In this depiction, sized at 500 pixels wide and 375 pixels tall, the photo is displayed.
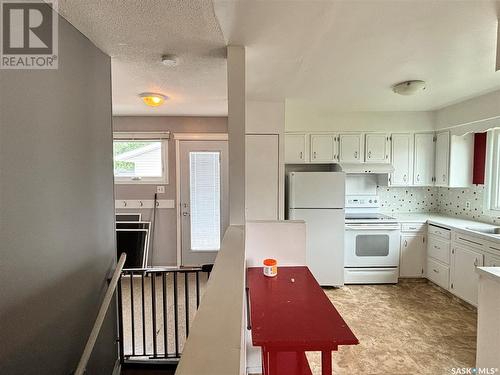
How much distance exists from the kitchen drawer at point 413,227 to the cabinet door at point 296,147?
5.24 feet

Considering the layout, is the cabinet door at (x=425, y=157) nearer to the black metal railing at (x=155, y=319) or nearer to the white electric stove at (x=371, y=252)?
the white electric stove at (x=371, y=252)

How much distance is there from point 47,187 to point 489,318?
2765mm

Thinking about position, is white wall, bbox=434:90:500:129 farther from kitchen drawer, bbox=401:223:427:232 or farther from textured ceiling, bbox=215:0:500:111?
kitchen drawer, bbox=401:223:427:232

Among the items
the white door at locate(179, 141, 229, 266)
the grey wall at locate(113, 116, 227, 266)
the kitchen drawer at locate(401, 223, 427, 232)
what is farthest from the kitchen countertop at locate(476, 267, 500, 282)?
the grey wall at locate(113, 116, 227, 266)

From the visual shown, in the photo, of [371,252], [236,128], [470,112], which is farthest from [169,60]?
[470,112]

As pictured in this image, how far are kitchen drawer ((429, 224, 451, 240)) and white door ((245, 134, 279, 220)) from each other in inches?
82.0

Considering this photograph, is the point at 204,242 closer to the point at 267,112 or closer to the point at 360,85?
the point at 267,112

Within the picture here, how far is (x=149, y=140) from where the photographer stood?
4004 mm

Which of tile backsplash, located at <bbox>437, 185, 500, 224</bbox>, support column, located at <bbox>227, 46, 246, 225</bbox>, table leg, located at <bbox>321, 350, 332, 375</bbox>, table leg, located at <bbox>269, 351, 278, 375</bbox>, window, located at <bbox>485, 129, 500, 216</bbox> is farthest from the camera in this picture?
tile backsplash, located at <bbox>437, 185, 500, 224</bbox>

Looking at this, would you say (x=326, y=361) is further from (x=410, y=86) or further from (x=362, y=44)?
(x=410, y=86)

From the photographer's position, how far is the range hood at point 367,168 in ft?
12.2

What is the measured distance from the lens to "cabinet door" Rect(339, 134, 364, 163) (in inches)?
145

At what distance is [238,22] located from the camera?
4.93 feet

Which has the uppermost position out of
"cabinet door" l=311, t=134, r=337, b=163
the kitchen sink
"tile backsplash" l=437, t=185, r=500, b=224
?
"cabinet door" l=311, t=134, r=337, b=163
